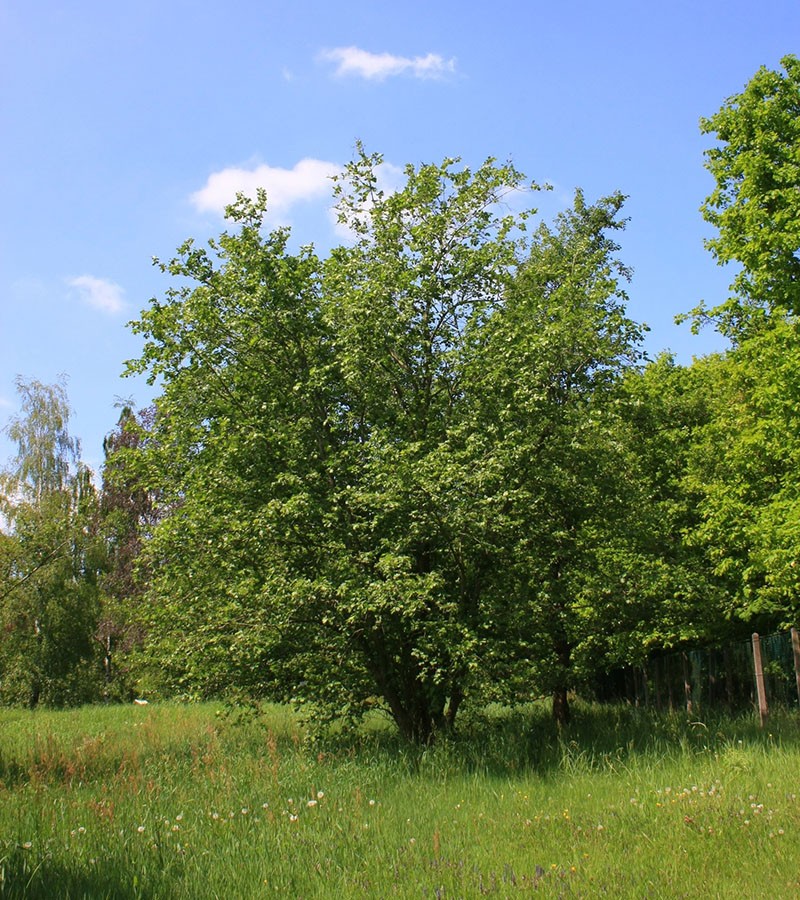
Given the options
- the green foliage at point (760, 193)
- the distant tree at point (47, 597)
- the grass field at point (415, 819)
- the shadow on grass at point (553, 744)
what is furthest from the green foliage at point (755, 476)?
the distant tree at point (47, 597)

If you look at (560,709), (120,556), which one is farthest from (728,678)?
(120,556)

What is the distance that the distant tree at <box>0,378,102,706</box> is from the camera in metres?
31.8

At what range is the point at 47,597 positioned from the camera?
32.4 metres

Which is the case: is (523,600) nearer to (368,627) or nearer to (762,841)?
(368,627)

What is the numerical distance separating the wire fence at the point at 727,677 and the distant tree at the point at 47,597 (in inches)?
735

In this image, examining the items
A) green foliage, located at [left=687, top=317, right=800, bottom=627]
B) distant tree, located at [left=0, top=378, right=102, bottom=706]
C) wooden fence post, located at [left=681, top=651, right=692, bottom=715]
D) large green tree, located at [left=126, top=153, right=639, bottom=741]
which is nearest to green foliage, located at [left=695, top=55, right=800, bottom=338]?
green foliage, located at [left=687, top=317, right=800, bottom=627]

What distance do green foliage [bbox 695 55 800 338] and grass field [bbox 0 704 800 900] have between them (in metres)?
8.95

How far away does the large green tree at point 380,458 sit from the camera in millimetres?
12352

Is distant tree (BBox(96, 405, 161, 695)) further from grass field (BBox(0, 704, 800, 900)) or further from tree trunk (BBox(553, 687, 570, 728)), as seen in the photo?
grass field (BBox(0, 704, 800, 900))

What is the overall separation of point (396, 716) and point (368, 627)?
178 cm

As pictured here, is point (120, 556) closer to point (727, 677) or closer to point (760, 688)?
point (727, 677)

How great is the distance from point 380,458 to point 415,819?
511 cm

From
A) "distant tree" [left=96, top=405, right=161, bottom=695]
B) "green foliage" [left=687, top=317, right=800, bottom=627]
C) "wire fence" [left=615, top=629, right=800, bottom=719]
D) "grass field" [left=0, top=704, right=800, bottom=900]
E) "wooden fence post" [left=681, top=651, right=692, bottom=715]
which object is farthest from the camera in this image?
"distant tree" [left=96, top=405, right=161, bottom=695]

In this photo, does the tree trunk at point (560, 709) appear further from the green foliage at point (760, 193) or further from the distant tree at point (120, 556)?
the distant tree at point (120, 556)
